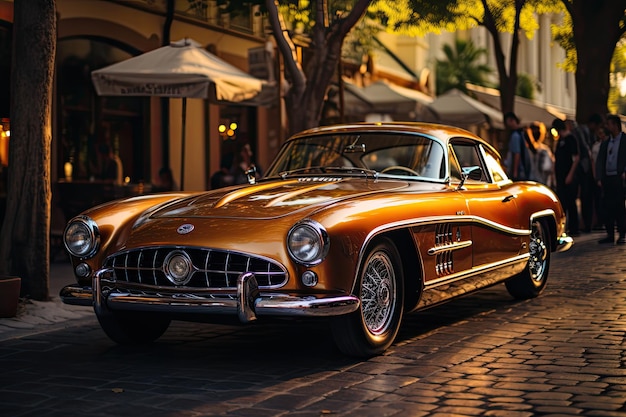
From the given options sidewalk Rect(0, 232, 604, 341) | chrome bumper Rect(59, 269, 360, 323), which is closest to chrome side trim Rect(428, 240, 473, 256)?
chrome bumper Rect(59, 269, 360, 323)

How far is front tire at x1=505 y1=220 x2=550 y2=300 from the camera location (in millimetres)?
9773

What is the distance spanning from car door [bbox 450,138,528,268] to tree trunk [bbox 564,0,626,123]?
11.9 meters

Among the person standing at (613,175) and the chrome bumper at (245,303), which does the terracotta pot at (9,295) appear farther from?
the person standing at (613,175)

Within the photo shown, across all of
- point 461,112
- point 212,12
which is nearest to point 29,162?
point 212,12

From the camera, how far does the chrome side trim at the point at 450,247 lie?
7.53 meters

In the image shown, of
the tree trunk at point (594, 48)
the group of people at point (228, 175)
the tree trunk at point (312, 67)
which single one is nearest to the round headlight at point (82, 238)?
the tree trunk at point (312, 67)

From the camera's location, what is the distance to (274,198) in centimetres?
721

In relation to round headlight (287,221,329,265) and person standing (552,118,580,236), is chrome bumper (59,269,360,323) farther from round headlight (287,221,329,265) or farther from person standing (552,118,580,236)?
person standing (552,118,580,236)

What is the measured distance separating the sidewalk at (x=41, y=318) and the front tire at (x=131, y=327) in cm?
106

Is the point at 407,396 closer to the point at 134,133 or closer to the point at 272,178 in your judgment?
the point at 272,178

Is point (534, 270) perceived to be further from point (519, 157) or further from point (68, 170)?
point (68, 170)

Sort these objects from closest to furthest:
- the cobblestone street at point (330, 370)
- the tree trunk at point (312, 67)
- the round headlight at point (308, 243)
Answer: the cobblestone street at point (330, 370), the round headlight at point (308, 243), the tree trunk at point (312, 67)

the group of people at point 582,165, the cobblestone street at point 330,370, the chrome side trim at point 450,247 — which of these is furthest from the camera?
the group of people at point 582,165

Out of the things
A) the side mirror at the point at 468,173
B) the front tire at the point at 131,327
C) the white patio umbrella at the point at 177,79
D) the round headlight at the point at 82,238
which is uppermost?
the white patio umbrella at the point at 177,79
